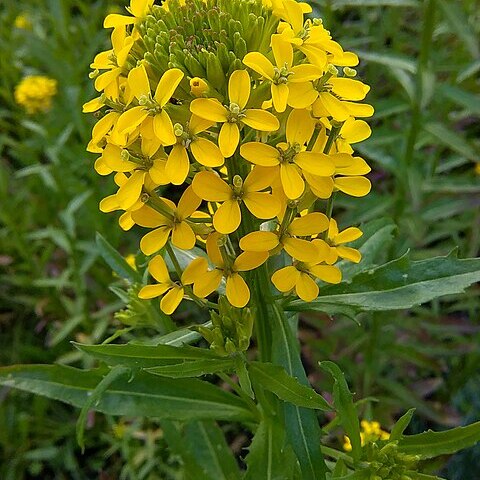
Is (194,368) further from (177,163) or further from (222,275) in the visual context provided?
(177,163)

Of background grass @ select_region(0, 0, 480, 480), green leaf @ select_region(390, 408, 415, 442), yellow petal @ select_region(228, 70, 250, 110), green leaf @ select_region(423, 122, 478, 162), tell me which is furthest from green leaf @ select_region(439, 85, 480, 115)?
yellow petal @ select_region(228, 70, 250, 110)

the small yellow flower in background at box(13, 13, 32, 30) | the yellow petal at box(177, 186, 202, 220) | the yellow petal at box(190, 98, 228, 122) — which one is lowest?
the small yellow flower in background at box(13, 13, 32, 30)

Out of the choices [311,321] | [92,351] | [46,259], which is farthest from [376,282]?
[46,259]

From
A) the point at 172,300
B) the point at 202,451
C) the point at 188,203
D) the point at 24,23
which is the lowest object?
the point at 202,451

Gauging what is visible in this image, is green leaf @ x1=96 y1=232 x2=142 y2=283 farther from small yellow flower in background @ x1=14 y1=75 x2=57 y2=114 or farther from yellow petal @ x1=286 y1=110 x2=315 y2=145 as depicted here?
small yellow flower in background @ x1=14 y1=75 x2=57 y2=114

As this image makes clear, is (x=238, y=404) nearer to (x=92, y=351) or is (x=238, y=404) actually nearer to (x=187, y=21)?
(x=92, y=351)

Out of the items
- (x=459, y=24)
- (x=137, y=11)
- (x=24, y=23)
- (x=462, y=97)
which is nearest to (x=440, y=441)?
(x=137, y=11)
